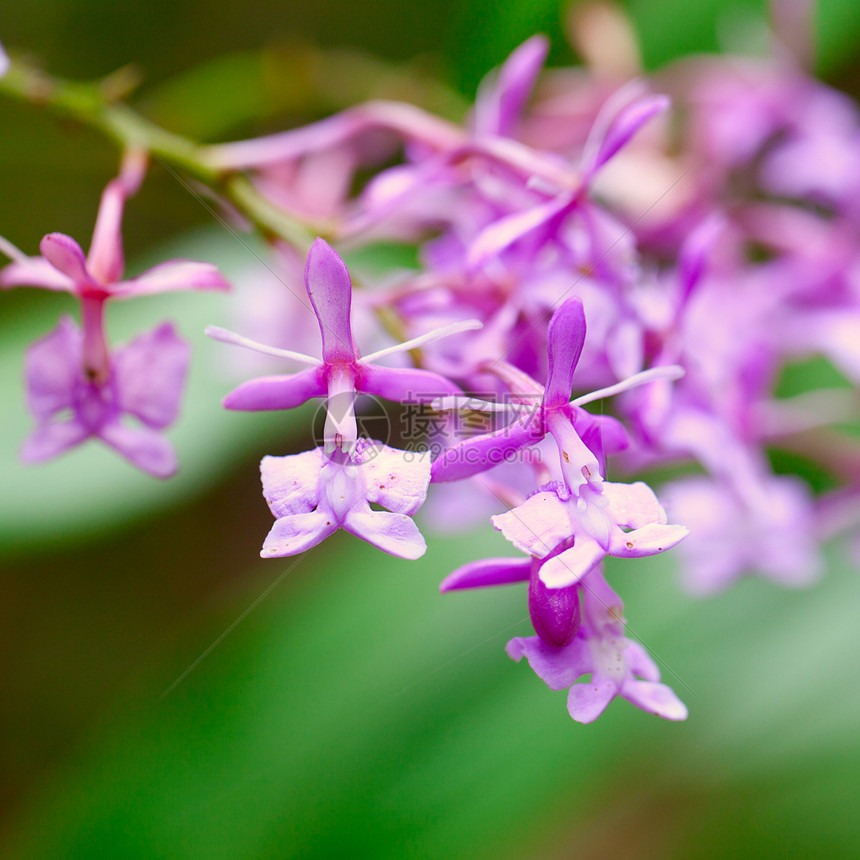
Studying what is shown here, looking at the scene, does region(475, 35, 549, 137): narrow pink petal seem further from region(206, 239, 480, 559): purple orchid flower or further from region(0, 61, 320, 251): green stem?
region(206, 239, 480, 559): purple orchid flower

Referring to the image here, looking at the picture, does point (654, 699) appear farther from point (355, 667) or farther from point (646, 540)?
point (355, 667)

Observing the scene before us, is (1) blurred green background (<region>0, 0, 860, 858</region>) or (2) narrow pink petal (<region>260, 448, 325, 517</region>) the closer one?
(2) narrow pink petal (<region>260, 448, 325, 517</region>)

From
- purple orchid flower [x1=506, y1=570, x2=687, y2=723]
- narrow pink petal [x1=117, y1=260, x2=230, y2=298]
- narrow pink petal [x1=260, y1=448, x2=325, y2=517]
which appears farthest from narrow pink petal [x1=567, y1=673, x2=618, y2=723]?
narrow pink petal [x1=117, y1=260, x2=230, y2=298]

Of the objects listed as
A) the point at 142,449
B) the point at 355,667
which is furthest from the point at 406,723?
the point at 142,449

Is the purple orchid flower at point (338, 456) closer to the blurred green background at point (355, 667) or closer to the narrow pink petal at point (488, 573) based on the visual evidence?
the narrow pink petal at point (488, 573)

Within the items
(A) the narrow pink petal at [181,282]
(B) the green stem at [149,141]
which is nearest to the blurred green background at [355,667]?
(B) the green stem at [149,141]

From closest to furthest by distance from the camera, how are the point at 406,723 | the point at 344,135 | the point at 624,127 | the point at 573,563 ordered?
the point at 573,563 → the point at 624,127 → the point at 344,135 → the point at 406,723
